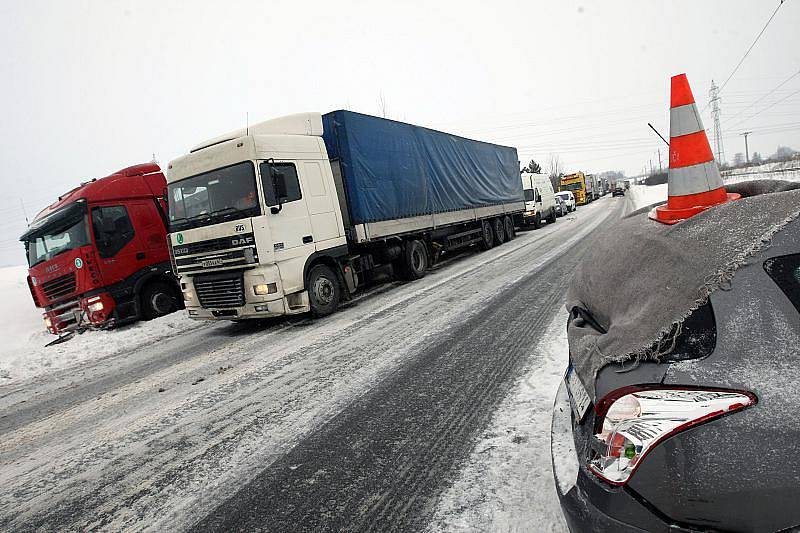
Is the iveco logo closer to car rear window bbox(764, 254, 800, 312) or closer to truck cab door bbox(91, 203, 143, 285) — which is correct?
truck cab door bbox(91, 203, 143, 285)

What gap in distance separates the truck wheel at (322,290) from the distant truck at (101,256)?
486cm

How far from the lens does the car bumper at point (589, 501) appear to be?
1.45 metres

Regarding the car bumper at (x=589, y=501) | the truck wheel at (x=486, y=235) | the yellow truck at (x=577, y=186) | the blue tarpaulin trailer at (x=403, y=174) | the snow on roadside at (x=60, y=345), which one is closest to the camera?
the car bumper at (x=589, y=501)

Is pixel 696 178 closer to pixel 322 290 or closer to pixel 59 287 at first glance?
pixel 322 290

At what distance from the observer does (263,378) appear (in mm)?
5008

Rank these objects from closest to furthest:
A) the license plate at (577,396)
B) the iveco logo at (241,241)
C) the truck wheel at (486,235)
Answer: the license plate at (577,396), the iveco logo at (241,241), the truck wheel at (486,235)

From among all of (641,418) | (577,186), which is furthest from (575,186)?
(641,418)

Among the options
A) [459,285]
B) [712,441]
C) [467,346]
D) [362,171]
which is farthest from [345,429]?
[362,171]

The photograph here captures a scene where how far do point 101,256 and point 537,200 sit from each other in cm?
2090

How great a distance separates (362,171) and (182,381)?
5.51 m

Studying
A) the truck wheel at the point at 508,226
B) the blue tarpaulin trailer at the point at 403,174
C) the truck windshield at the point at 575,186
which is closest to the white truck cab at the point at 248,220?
the blue tarpaulin trailer at the point at 403,174

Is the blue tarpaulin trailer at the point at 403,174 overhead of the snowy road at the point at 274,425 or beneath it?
overhead

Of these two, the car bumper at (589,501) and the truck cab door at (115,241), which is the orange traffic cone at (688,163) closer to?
the car bumper at (589,501)

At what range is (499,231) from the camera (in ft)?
57.4
